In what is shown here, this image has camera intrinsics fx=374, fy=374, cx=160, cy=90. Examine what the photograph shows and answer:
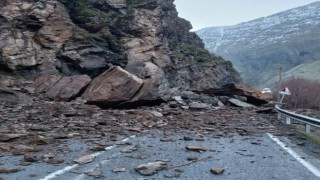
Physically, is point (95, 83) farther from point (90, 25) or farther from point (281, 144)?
point (90, 25)

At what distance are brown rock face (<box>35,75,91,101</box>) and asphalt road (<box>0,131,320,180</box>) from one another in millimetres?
10571

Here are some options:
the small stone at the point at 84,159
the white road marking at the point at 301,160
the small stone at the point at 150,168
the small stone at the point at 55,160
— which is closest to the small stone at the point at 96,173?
the small stone at the point at 150,168

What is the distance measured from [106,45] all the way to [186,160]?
90.6 feet

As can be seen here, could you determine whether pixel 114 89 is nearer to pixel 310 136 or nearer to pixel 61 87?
pixel 61 87

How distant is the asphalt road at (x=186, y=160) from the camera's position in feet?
20.4

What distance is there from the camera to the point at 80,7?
35.4 meters

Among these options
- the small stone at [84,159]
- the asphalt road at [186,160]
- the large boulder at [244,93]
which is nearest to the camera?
the asphalt road at [186,160]

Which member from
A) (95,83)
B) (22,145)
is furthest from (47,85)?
(22,145)

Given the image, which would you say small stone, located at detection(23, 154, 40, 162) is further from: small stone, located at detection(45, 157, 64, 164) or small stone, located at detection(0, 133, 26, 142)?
small stone, located at detection(0, 133, 26, 142)

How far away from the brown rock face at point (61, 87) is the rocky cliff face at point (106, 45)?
0.47 ft

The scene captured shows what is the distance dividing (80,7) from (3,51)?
37.2ft

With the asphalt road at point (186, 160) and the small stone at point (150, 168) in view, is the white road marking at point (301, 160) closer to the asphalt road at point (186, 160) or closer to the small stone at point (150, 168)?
the asphalt road at point (186, 160)

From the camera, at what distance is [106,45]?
33938 mm

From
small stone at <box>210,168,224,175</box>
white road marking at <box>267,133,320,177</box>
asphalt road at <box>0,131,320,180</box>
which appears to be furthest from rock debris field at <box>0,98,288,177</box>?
white road marking at <box>267,133,320,177</box>
